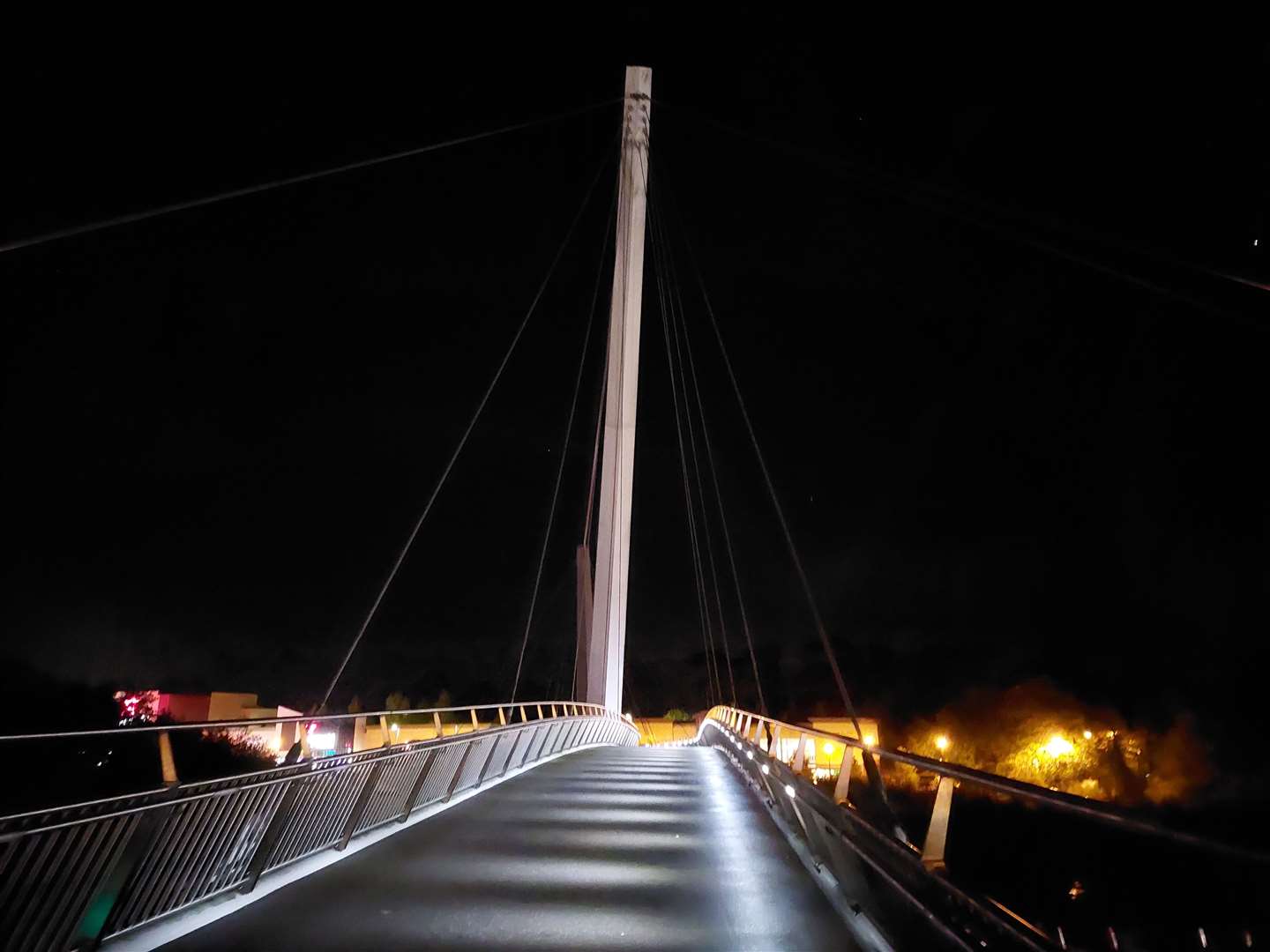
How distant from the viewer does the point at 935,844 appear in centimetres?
457

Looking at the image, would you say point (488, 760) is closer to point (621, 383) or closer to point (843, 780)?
point (843, 780)

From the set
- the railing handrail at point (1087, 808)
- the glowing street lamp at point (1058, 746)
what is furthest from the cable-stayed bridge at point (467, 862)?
the glowing street lamp at point (1058, 746)

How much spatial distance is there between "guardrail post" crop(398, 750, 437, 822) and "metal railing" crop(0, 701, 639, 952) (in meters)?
0.05

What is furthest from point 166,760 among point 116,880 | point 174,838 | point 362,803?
point 362,803

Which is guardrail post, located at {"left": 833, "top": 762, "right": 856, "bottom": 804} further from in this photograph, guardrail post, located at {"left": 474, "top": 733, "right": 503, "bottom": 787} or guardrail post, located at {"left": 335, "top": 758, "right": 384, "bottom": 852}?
guardrail post, located at {"left": 474, "top": 733, "right": 503, "bottom": 787}

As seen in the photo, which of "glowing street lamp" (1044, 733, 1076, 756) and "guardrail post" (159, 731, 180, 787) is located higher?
"glowing street lamp" (1044, 733, 1076, 756)

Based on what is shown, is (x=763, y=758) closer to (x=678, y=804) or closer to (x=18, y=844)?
(x=678, y=804)

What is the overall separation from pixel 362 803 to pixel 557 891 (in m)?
2.42

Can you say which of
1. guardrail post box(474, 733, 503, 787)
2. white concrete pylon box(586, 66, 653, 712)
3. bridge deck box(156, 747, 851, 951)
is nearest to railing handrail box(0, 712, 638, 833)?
bridge deck box(156, 747, 851, 951)

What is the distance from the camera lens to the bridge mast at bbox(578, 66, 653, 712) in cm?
3169

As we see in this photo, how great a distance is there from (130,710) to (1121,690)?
60219 millimetres

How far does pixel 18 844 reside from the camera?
4637 millimetres

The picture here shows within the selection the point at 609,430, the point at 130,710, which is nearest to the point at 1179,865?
the point at 130,710

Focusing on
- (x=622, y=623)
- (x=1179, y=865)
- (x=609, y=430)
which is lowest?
(x=1179, y=865)
